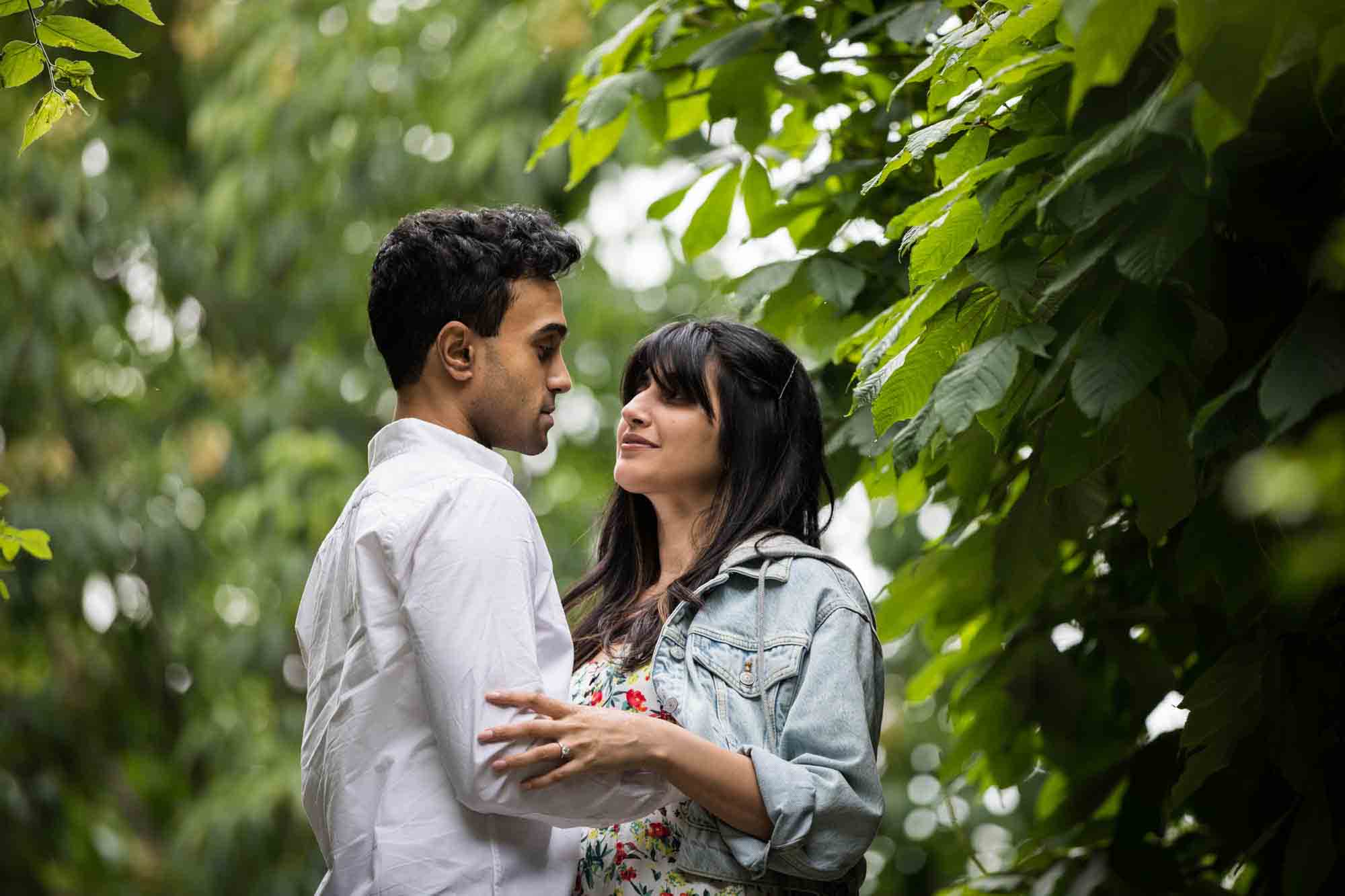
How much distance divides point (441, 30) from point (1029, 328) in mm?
7345

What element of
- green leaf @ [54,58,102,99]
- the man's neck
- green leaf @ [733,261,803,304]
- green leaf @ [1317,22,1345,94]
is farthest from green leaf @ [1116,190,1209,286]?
green leaf @ [54,58,102,99]

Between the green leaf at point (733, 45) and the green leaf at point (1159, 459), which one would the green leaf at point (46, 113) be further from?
the green leaf at point (1159, 459)

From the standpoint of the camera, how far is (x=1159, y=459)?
2.14 m

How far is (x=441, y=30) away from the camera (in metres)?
8.93

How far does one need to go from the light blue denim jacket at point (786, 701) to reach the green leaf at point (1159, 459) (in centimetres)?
58

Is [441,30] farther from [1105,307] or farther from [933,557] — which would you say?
[1105,307]

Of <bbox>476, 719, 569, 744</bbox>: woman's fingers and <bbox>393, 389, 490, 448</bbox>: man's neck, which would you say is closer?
<bbox>476, 719, 569, 744</bbox>: woman's fingers

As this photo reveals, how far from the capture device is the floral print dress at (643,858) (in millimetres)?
2463

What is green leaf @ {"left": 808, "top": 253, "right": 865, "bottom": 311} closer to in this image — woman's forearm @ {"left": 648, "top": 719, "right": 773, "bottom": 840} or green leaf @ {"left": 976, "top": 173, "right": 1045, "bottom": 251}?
green leaf @ {"left": 976, "top": 173, "right": 1045, "bottom": 251}

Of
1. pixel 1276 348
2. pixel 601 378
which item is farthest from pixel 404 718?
pixel 601 378

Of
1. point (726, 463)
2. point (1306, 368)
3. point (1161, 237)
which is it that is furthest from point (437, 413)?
point (1306, 368)

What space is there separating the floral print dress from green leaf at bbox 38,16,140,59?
126 centimetres

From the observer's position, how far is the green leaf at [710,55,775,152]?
327cm

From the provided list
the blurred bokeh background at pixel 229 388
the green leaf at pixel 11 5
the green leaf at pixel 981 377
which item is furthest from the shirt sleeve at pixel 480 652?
the blurred bokeh background at pixel 229 388
